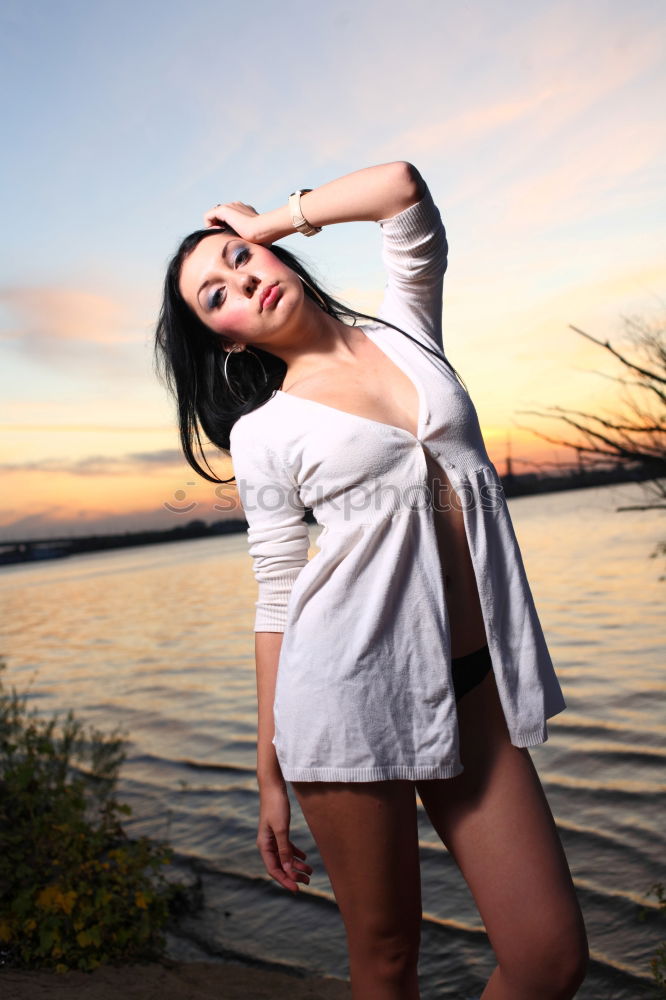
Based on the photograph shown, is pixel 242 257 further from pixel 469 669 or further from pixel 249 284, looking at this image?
pixel 469 669

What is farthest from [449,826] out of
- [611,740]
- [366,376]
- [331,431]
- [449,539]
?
[611,740]

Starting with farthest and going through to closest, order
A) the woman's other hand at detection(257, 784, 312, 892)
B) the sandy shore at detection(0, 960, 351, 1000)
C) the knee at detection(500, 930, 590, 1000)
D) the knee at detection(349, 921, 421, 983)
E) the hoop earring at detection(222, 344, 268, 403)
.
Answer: the sandy shore at detection(0, 960, 351, 1000), the hoop earring at detection(222, 344, 268, 403), the woman's other hand at detection(257, 784, 312, 892), the knee at detection(349, 921, 421, 983), the knee at detection(500, 930, 590, 1000)

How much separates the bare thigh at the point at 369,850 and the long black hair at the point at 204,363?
879 millimetres

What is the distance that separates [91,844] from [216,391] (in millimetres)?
2225

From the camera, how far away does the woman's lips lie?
5.95 feet

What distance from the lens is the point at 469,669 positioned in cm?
166

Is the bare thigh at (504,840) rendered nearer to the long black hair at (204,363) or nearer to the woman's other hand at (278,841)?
the woman's other hand at (278,841)

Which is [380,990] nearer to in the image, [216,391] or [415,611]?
[415,611]

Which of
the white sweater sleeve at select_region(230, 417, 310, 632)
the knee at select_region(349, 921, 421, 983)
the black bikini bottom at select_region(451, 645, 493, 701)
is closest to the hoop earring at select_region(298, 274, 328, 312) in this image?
the white sweater sleeve at select_region(230, 417, 310, 632)

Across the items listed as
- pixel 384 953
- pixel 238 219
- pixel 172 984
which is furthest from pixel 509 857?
pixel 172 984

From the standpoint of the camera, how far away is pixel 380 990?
1.64 meters

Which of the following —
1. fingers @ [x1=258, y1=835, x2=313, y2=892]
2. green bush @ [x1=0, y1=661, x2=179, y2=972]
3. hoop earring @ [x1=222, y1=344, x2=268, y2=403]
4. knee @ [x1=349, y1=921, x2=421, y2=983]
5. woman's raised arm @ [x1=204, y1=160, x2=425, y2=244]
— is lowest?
green bush @ [x1=0, y1=661, x2=179, y2=972]

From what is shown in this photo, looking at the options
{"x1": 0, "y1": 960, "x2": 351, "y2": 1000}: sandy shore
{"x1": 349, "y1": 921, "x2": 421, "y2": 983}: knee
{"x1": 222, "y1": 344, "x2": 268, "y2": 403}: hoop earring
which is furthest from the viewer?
{"x1": 0, "y1": 960, "x2": 351, "y2": 1000}: sandy shore

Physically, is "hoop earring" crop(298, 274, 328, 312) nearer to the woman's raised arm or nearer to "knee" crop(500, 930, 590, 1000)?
the woman's raised arm
